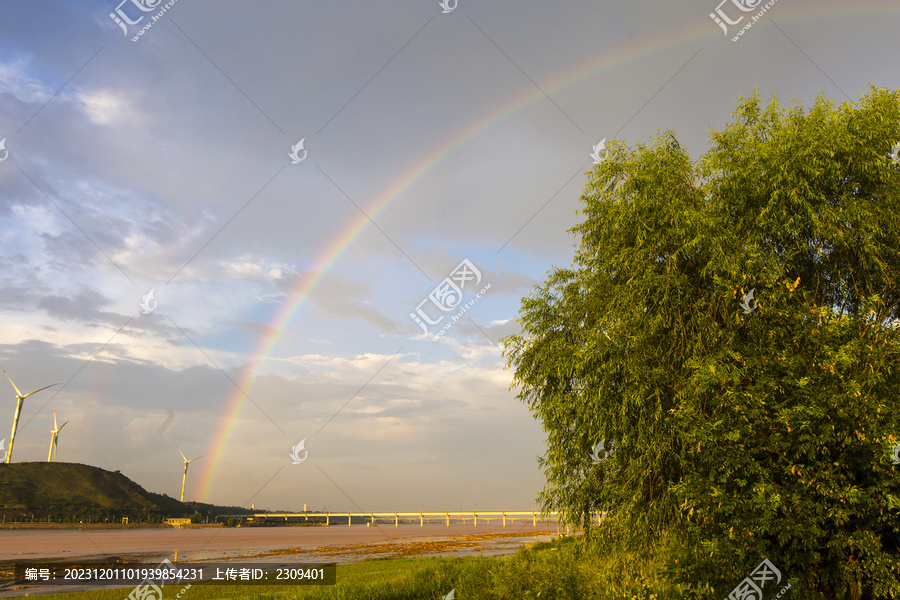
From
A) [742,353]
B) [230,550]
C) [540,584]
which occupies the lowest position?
[230,550]

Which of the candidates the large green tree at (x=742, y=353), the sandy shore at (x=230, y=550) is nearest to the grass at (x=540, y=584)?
the large green tree at (x=742, y=353)

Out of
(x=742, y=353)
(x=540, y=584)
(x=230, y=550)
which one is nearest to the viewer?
(x=742, y=353)

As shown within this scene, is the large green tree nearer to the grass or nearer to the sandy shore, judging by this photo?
the grass

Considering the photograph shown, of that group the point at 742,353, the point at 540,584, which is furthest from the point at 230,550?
the point at 742,353

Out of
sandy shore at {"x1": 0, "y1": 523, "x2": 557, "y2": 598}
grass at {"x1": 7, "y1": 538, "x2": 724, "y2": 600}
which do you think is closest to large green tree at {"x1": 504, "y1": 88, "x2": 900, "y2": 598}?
grass at {"x1": 7, "y1": 538, "x2": 724, "y2": 600}

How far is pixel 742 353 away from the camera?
17250mm

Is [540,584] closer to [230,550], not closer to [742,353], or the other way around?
[742,353]

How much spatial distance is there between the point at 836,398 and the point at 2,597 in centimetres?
4957

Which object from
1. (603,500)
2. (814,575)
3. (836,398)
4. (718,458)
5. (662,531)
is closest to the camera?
(836,398)

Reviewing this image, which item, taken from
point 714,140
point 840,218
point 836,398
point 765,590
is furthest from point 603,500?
point 714,140

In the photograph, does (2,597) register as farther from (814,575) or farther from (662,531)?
(814,575)

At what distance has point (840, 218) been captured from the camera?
57.8ft

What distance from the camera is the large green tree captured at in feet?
39.5

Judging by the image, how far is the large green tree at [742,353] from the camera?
12031 mm
